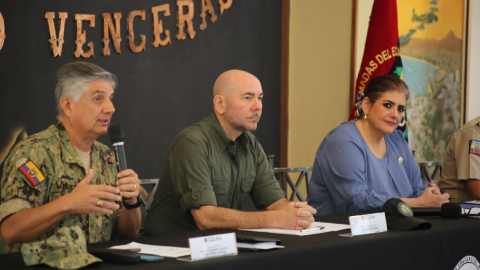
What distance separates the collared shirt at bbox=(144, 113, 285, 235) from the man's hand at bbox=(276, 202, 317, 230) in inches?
11.9

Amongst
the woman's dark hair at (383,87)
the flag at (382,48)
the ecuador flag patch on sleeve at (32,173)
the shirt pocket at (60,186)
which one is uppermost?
the flag at (382,48)

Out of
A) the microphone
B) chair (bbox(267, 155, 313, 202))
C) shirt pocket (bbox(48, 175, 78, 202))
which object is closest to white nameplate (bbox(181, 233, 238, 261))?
the microphone

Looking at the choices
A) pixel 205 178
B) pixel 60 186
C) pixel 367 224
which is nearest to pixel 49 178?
pixel 60 186

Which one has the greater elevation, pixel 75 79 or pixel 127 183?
pixel 75 79

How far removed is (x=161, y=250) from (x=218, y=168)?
89cm

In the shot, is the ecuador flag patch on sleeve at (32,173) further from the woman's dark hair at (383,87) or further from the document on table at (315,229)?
the woman's dark hair at (383,87)

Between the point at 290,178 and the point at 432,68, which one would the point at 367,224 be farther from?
the point at 432,68

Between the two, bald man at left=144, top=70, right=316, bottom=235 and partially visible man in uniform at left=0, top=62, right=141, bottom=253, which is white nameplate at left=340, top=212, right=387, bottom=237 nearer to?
bald man at left=144, top=70, right=316, bottom=235

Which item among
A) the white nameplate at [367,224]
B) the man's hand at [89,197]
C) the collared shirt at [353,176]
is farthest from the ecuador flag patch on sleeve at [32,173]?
the collared shirt at [353,176]

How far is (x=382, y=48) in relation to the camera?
176 inches

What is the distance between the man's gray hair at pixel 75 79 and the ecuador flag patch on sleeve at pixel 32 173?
28cm

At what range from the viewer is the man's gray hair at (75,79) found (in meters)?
2.21

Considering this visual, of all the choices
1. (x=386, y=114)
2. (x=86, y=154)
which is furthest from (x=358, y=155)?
(x=86, y=154)

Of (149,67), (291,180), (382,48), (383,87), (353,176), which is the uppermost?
(382,48)
